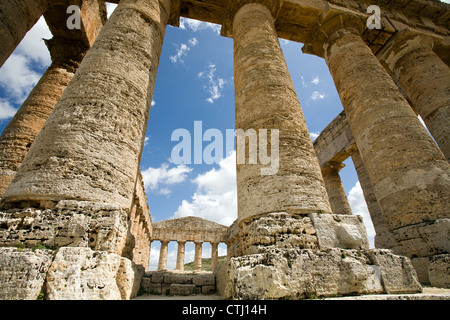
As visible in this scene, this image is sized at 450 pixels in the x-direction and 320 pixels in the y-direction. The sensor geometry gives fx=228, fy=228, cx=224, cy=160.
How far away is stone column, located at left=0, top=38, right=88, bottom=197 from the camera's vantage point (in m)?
6.03

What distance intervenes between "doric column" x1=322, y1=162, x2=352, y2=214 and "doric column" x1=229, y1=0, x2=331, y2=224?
909cm

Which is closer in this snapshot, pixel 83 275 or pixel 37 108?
pixel 83 275

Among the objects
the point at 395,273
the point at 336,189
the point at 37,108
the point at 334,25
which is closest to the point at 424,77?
the point at 334,25

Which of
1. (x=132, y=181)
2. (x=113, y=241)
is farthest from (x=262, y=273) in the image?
(x=132, y=181)

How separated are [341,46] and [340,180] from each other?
7.71 m

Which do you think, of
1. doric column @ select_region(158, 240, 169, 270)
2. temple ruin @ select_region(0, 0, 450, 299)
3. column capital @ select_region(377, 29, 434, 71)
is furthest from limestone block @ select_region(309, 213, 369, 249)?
doric column @ select_region(158, 240, 169, 270)

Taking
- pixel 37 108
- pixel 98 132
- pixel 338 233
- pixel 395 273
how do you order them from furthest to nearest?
pixel 37 108 → pixel 98 132 → pixel 338 233 → pixel 395 273

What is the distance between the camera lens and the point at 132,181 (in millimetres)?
3600

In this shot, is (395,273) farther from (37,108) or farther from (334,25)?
(37,108)

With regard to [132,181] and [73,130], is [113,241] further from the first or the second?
[73,130]

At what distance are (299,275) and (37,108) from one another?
331 inches

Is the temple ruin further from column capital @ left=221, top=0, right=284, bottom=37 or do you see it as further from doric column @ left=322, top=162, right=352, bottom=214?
doric column @ left=322, top=162, right=352, bottom=214

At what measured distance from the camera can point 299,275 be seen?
2.62m
